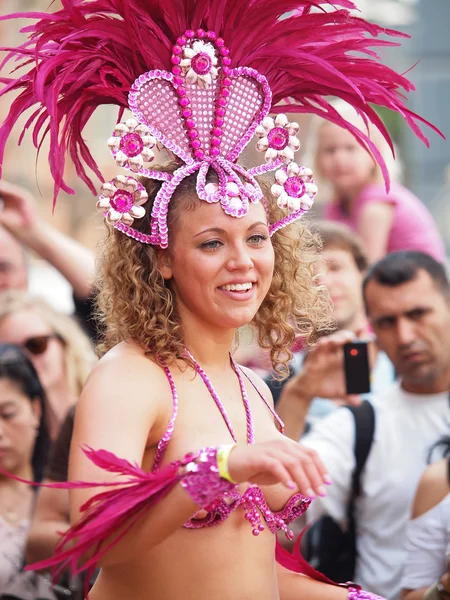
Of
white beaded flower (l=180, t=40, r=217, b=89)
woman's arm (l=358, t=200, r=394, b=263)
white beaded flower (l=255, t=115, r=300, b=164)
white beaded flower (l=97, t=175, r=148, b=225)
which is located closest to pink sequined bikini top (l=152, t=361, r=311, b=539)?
white beaded flower (l=97, t=175, r=148, b=225)

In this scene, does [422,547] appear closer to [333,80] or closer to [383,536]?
[383,536]

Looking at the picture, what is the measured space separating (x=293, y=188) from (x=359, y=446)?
1589 millimetres

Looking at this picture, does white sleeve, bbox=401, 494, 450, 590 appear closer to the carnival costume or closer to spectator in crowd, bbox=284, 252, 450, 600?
spectator in crowd, bbox=284, 252, 450, 600

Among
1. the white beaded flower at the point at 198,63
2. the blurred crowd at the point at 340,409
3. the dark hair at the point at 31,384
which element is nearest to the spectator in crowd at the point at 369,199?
the blurred crowd at the point at 340,409

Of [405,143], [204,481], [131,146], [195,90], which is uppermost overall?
[405,143]

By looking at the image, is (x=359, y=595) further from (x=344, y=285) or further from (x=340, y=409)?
(x=344, y=285)

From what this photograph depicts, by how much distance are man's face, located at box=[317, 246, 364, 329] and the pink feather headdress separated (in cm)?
191

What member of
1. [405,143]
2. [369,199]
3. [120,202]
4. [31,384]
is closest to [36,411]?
[31,384]

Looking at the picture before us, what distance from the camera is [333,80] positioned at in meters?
2.52

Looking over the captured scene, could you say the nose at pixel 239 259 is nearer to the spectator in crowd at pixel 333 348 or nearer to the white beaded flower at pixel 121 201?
the white beaded flower at pixel 121 201

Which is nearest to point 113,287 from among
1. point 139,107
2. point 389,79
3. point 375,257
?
point 139,107

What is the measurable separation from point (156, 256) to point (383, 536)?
1826 millimetres

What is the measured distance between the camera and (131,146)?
2332 millimetres

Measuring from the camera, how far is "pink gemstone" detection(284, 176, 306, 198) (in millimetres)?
2496
